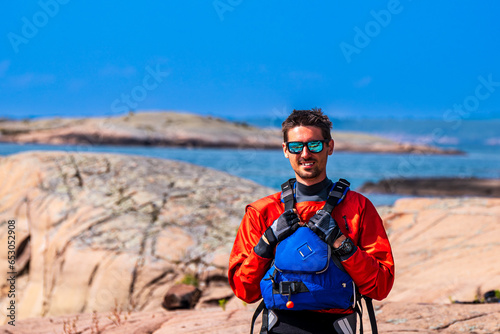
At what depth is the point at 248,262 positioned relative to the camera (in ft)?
9.56

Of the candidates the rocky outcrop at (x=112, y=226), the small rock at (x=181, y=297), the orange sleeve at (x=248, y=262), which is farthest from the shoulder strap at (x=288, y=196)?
the rocky outcrop at (x=112, y=226)

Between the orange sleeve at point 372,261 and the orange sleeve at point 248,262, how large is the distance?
18.9 inches

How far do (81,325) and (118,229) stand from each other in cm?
358

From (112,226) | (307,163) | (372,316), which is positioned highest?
(112,226)

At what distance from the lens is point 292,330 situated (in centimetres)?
289

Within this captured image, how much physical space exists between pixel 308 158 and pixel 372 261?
0.64 metres

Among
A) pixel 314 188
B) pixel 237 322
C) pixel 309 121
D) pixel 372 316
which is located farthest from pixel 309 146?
pixel 237 322

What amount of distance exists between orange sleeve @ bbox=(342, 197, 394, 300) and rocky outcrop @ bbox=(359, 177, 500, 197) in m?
24.5

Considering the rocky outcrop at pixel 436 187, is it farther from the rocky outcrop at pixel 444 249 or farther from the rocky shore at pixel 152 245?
the rocky shore at pixel 152 245

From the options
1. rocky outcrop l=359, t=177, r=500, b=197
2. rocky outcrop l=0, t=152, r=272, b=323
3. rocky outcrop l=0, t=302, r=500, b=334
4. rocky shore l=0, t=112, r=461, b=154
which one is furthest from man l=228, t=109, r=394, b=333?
rocky shore l=0, t=112, r=461, b=154

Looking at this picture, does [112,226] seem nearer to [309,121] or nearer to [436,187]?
[309,121]

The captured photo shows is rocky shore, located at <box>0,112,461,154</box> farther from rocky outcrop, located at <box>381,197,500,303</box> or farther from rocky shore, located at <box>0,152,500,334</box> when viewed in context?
rocky outcrop, located at <box>381,197,500,303</box>

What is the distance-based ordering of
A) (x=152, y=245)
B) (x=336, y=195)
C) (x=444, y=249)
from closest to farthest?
(x=336, y=195)
(x=444, y=249)
(x=152, y=245)

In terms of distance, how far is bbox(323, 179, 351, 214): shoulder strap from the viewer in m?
2.87
